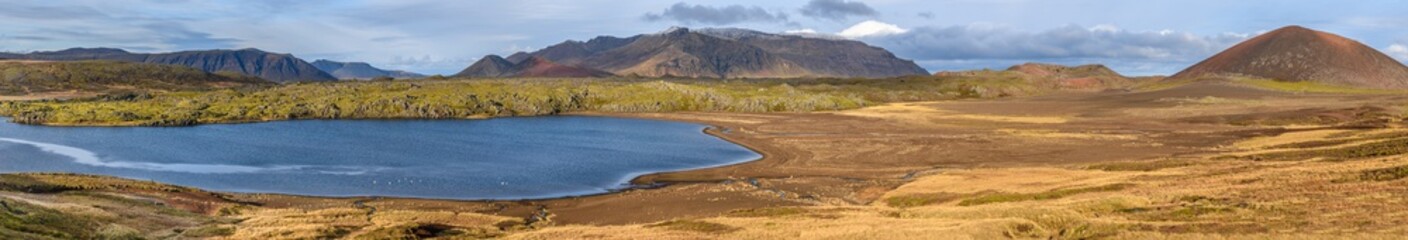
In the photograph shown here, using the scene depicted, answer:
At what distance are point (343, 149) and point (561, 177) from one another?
4791 centimetres

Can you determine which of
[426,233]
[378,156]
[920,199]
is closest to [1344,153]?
[920,199]

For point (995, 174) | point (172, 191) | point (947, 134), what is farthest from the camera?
point (947, 134)

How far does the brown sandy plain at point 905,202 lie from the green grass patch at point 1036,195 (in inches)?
7.8

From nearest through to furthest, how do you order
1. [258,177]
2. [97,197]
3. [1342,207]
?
[1342,207], [97,197], [258,177]

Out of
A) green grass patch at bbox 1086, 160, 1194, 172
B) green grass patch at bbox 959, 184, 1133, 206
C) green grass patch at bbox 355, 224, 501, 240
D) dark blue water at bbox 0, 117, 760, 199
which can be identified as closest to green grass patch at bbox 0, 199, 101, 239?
green grass patch at bbox 355, 224, 501, 240

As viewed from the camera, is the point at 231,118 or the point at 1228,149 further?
the point at 231,118

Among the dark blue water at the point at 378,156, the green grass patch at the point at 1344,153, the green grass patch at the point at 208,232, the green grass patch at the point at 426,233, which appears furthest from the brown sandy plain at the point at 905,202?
the dark blue water at the point at 378,156

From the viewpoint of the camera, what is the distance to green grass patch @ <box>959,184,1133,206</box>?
60.2 meters

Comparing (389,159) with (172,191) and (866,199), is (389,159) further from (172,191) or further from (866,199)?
(866,199)

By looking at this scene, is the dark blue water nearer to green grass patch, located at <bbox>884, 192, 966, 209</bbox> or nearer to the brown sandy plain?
the brown sandy plain

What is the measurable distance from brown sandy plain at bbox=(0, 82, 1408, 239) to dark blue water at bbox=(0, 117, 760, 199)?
871 cm

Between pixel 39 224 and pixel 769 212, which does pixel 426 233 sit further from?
pixel 769 212

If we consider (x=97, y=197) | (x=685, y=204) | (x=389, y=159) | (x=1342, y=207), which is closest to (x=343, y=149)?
(x=389, y=159)

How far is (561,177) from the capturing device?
90.1 m
